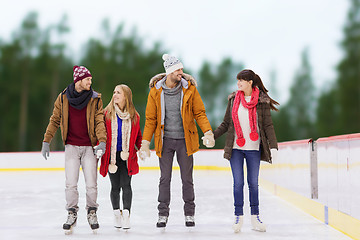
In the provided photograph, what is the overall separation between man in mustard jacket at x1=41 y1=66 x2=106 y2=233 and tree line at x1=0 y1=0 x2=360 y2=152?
22600 millimetres

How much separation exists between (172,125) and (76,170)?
919 mm

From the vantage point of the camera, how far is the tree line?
30.0 meters

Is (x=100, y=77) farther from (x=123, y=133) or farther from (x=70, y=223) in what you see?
(x=70, y=223)

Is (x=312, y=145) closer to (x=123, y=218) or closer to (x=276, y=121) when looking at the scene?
(x=123, y=218)

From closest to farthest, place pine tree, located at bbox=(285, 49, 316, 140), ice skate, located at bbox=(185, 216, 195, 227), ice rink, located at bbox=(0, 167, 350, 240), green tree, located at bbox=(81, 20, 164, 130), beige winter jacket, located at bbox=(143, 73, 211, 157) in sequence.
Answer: ice rink, located at bbox=(0, 167, 350, 240) < beige winter jacket, located at bbox=(143, 73, 211, 157) < ice skate, located at bbox=(185, 216, 195, 227) < green tree, located at bbox=(81, 20, 164, 130) < pine tree, located at bbox=(285, 49, 316, 140)

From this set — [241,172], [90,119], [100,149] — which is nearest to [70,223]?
[100,149]

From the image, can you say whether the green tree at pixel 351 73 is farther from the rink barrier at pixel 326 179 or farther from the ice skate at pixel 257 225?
the ice skate at pixel 257 225

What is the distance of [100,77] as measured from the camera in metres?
31.7

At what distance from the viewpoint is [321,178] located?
17.7 ft

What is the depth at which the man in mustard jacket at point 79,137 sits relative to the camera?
14.1ft

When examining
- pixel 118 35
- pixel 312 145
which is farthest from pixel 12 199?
pixel 118 35

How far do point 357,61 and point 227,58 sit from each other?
10653mm

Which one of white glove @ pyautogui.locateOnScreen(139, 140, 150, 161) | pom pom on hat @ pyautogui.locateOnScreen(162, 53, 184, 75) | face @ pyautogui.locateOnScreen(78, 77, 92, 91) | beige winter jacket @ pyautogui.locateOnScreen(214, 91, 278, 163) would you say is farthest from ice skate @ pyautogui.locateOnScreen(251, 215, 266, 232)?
face @ pyautogui.locateOnScreen(78, 77, 92, 91)

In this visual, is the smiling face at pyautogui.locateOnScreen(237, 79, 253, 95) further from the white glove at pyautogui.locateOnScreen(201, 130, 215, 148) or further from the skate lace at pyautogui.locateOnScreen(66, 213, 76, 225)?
the skate lace at pyautogui.locateOnScreen(66, 213, 76, 225)
